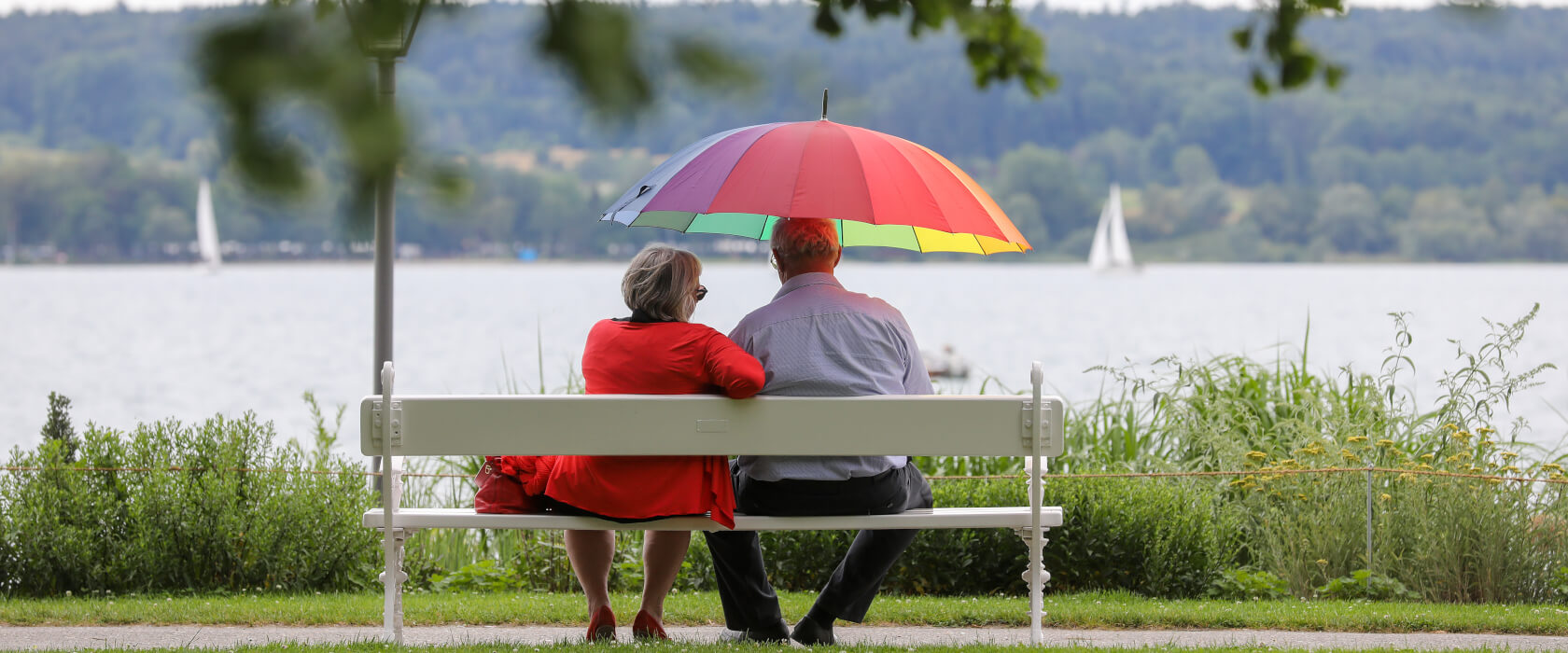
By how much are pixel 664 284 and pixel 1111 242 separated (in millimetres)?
69453

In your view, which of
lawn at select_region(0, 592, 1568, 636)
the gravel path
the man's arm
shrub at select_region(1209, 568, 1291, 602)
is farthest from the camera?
shrub at select_region(1209, 568, 1291, 602)

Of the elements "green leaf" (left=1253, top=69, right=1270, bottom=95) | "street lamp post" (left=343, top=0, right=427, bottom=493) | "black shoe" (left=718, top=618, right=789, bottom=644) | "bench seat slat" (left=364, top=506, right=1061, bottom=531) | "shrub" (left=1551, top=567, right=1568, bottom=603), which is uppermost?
"green leaf" (left=1253, top=69, right=1270, bottom=95)

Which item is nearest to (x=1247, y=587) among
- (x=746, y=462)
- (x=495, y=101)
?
(x=746, y=462)

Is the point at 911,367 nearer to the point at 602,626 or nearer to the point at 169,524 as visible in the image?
the point at 602,626

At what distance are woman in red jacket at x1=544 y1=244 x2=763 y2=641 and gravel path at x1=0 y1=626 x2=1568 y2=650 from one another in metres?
0.30

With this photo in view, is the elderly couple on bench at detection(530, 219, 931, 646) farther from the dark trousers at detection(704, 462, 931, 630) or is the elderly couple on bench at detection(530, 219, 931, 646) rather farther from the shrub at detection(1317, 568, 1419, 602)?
the shrub at detection(1317, 568, 1419, 602)

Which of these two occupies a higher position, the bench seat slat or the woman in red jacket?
the woman in red jacket

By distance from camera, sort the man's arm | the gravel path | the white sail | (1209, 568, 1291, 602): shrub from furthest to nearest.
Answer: the white sail < (1209, 568, 1291, 602): shrub < the gravel path < the man's arm

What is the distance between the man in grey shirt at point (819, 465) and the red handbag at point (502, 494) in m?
0.53

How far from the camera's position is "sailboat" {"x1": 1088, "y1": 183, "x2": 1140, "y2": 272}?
62.7 meters

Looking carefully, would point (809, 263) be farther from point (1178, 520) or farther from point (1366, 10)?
point (1178, 520)

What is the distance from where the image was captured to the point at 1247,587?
17.3 feet

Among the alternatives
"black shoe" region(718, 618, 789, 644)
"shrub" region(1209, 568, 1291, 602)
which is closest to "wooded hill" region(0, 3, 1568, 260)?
"black shoe" region(718, 618, 789, 644)

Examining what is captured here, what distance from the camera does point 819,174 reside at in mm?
3951
